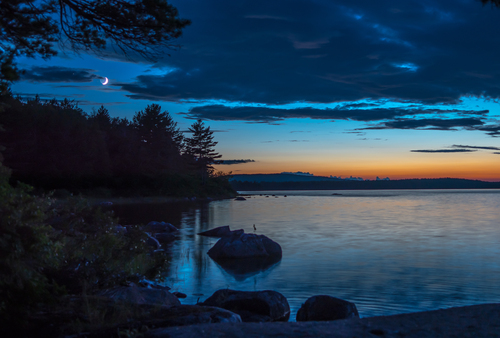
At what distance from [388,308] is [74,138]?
52.0m

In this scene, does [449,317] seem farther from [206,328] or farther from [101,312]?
[101,312]

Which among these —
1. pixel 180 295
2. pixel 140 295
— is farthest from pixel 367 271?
pixel 140 295

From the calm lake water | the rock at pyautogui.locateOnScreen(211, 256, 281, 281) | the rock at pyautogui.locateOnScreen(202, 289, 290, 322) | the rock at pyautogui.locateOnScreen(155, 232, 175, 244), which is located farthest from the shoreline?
the rock at pyautogui.locateOnScreen(155, 232, 175, 244)

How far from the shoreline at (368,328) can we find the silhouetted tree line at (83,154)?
37688 millimetres

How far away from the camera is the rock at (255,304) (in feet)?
30.0

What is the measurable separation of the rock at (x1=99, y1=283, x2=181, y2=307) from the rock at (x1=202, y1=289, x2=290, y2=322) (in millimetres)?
1180

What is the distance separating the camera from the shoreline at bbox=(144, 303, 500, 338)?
5.66 m

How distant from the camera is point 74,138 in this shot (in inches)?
2167

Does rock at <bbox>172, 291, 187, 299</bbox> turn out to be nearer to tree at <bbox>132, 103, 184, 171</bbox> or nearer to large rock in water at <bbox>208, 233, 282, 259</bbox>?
large rock in water at <bbox>208, 233, 282, 259</bbox>

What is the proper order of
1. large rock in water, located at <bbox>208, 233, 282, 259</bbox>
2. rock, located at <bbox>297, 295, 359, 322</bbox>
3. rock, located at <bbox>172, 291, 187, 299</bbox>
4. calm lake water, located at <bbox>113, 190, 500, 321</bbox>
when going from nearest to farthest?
rock, located at <bbox>297, 295, 359, 322</bbox> < rock, located at <bbox>172, 291, 187, 299</bbox> < calm lake water, located at <bbox>113, 190, 500, 321</bbox> < large rock in water, located at <bbox>208, 233, 282, 259</bbox>

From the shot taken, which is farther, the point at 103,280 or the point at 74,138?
the point at 74,138

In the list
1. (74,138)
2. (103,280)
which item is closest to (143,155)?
(74,138)

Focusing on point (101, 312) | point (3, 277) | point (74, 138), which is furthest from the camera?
point (74, 138)

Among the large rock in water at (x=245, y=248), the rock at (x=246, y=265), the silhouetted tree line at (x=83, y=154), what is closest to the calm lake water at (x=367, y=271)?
the rock at (x=246, y=265)
